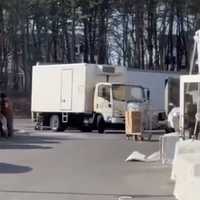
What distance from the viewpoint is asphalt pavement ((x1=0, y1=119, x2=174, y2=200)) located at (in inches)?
542

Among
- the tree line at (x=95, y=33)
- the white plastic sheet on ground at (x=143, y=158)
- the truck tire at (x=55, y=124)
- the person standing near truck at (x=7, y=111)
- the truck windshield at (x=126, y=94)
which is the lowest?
the white plastic sheet on ground at (x=143, y=158)

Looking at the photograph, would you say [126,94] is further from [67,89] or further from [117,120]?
[67,89]

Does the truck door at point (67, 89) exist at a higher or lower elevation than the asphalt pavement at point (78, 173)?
higher

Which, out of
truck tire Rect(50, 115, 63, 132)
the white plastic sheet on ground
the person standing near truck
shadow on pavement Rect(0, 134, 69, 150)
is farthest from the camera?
truck tire Rect(50, 115, 63, 132)

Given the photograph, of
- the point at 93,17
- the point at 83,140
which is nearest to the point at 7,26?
the point at 93,17

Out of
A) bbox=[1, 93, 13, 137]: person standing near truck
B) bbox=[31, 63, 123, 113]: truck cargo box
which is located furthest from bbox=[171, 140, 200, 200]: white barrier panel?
bbox=[31, 63, 123, 113]: truck cargo box

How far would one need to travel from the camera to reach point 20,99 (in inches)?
2411

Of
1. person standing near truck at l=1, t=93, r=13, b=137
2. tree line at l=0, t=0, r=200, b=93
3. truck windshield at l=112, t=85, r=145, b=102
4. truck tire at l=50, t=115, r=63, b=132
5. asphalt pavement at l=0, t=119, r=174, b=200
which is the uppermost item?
tree line at l=0, t=0, r=200, b=93

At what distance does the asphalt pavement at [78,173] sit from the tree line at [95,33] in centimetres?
3497

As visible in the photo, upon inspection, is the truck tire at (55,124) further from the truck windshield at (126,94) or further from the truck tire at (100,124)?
the truck windshield at (126,94)

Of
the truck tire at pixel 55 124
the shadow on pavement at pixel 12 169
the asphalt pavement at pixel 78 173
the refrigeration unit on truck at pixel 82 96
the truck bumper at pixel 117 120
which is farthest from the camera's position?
the truck tire at pixel 55 124

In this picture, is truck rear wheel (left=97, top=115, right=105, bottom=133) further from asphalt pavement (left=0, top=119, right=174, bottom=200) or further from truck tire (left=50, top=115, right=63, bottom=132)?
asphalt pavement (left=0, top=119, right=174, bottom=200)

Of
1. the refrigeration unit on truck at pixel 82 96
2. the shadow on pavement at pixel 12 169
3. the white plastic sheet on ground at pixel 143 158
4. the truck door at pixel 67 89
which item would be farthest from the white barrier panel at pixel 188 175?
the truck door at pixel 67 89

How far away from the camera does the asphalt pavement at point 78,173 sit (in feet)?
45.1
